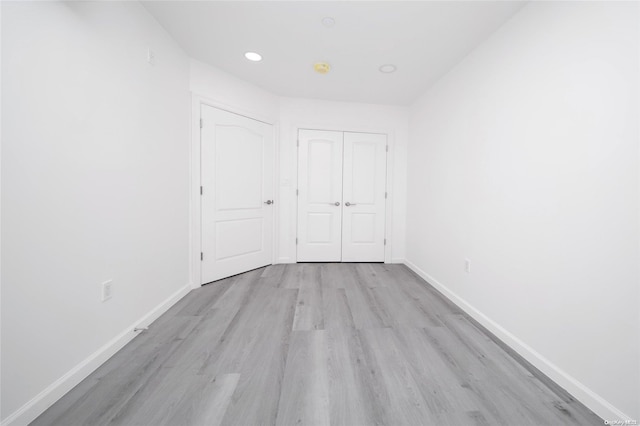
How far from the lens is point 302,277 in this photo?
2.81 meters

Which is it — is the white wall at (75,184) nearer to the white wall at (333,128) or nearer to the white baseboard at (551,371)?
the white wall at (333,128)

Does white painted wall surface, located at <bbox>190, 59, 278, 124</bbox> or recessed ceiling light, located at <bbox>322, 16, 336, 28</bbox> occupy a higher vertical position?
recessed ceiling light, located at <bbox>322, 16, 336, 28</bbox>

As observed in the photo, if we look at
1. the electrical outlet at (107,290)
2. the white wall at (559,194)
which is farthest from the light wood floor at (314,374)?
the electrical outlet at (107,290)

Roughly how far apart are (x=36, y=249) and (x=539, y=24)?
3.01 m

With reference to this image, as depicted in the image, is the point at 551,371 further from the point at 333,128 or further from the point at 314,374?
the point at 333,128

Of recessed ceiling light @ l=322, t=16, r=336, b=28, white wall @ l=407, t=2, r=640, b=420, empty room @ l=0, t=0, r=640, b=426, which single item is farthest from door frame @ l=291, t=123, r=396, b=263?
recessed ceiling light @ l=322, t=16, r=336, b=28

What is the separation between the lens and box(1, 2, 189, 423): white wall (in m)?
0.96

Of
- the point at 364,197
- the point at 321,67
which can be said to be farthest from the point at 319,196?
the point at 321,67

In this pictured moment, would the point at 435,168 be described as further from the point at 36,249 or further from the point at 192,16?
the point at 36,249

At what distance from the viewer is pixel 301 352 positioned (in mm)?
1451

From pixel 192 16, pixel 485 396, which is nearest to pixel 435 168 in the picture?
pixel 485 396

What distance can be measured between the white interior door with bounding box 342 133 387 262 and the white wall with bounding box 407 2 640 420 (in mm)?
1346

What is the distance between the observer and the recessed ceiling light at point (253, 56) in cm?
219

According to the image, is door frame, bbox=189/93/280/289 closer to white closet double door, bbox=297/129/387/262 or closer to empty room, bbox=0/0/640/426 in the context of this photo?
empty room, bbox=0/0/640/426
